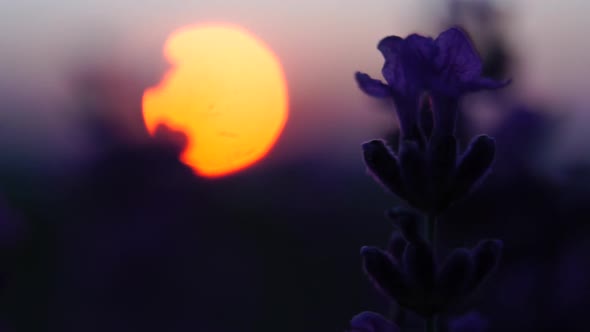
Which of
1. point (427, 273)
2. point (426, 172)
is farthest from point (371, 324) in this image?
point (426, 172)

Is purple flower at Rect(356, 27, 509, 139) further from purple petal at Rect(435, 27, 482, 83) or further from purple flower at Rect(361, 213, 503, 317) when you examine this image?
purple flower at Rect(361, 213, 503, 317)

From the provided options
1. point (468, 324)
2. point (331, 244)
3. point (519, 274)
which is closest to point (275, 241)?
point (331, 244)

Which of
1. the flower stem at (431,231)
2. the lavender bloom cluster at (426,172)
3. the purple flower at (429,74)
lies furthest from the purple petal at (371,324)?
the purple flower at (429,74)

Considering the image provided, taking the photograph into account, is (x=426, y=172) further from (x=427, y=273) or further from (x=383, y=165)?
(x=427, y=273)

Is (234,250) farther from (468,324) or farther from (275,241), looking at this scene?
(468,324)

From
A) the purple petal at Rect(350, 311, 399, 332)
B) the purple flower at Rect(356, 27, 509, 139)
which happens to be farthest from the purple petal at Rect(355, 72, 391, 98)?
the purple petal at Rect(350, 311, 399, 332)

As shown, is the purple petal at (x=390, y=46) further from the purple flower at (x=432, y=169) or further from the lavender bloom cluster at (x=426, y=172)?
the purple flower at (x=432, y=169)
